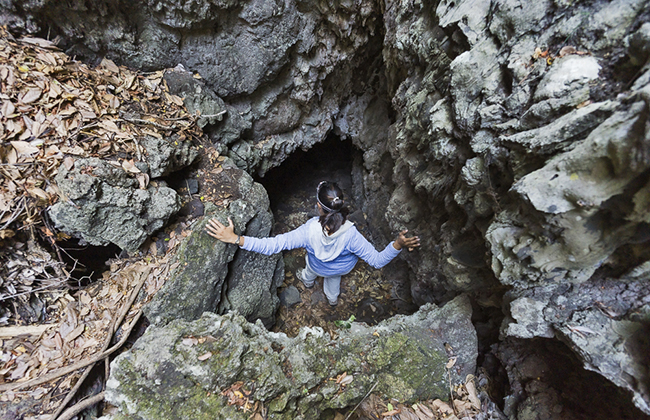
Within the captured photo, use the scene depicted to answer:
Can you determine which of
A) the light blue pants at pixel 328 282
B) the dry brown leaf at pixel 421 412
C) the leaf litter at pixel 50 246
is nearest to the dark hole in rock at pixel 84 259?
the leaf litter at pixel 50 246

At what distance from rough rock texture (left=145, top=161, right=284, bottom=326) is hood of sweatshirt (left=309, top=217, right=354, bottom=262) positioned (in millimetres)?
888

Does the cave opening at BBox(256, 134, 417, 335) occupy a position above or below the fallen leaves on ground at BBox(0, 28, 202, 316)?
below

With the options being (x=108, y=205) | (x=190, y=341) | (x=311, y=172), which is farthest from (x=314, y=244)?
(x=311, y=172)

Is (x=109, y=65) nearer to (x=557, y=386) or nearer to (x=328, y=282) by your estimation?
(x=328, y=282)

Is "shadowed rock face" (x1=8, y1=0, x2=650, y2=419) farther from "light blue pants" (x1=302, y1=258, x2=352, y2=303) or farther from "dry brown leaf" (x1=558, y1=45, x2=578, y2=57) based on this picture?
"light blue pants" (x1=302, y1=258, x2=352, y2=303)

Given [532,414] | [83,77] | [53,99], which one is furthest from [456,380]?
[83,77]

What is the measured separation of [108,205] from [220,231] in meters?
1.07

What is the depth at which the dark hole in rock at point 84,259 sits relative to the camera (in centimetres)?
279

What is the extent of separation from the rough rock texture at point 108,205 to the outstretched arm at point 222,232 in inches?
16.1

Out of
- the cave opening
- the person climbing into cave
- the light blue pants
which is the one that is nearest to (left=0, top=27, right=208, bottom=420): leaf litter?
the person climbing into cave

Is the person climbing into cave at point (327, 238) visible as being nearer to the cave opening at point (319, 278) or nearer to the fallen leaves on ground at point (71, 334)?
the fallen leaves on ground at point (71, 334)

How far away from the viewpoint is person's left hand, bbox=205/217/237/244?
118 inches

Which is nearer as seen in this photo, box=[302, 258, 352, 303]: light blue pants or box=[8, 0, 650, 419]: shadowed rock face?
box=[8, 0, 650, 419]: shadowed rock face

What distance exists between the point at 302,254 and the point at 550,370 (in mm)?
3889
